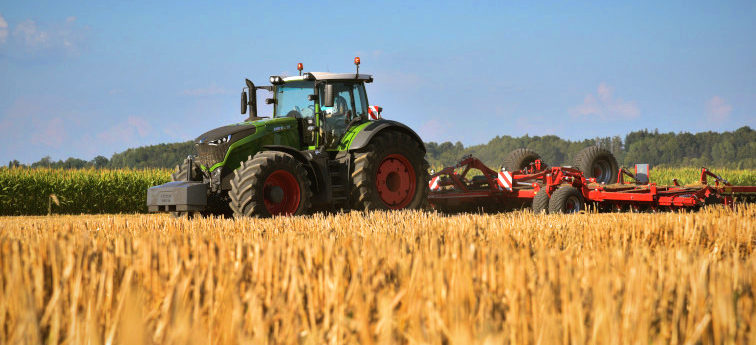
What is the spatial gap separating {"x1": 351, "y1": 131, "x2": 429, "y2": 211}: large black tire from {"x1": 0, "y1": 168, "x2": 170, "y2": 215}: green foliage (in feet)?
46.5

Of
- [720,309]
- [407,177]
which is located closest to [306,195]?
[407,177]

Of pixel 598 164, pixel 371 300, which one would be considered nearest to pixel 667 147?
pixel 598 164

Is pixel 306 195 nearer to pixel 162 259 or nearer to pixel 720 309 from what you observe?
pixel 162 259

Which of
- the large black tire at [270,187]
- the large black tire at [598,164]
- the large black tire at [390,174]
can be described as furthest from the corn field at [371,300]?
the large black tire at [598,164]

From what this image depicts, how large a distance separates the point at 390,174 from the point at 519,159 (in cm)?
558

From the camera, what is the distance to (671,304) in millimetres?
2557

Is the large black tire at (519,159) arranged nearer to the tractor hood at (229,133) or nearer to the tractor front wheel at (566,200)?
the tractor front wheel at (566,200)

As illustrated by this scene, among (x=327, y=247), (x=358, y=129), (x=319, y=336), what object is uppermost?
(x=358, y=129)

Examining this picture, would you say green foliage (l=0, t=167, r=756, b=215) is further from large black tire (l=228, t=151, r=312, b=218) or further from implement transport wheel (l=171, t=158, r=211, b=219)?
large black tire (l=228, t=151, r=312, b=218)

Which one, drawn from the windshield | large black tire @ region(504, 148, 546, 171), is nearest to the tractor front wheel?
large black tire @ region(504, 148, 546, 171)

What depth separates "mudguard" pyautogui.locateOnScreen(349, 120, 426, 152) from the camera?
31.1 feet

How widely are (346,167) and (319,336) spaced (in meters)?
7.56

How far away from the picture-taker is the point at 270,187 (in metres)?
8.62

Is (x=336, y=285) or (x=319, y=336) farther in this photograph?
(x=336, y=285)
